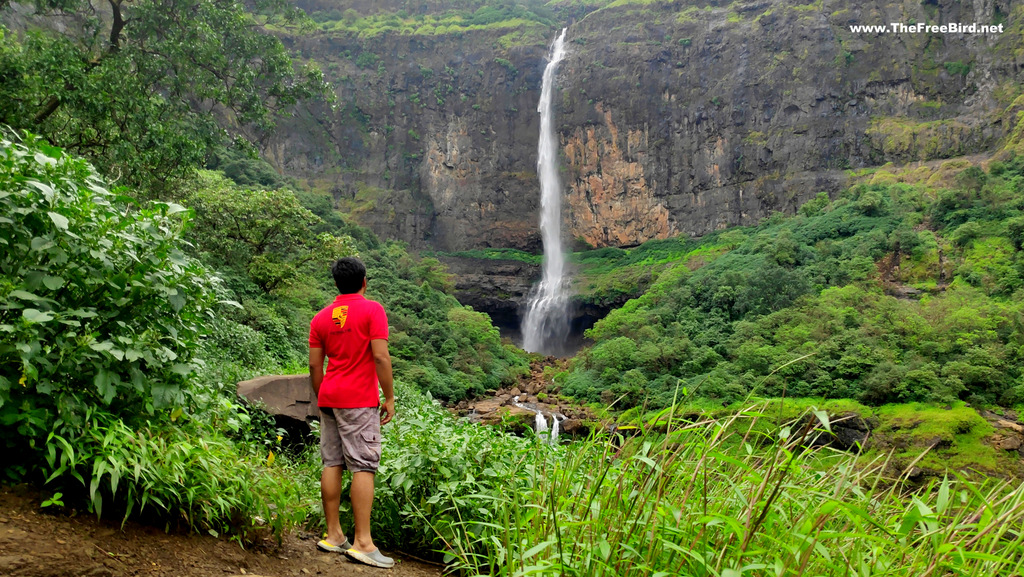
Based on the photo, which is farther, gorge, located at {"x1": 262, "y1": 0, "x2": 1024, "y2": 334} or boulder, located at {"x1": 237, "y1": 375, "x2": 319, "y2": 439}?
gorge, located at {"x1": 262, "y1": 0, "x2": 1024, "y2": 334}

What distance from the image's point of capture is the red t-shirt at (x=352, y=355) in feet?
9.07

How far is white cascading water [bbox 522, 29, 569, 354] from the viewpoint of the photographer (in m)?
33.4

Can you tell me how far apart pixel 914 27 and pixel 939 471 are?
97.1ft

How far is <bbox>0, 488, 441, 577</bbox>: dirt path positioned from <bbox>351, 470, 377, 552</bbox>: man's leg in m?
0.10

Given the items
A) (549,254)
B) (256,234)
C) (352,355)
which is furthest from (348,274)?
(549,254)

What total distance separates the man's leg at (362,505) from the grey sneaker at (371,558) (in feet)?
0.08

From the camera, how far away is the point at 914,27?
31953mm

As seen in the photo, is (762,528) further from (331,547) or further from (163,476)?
(163,476)

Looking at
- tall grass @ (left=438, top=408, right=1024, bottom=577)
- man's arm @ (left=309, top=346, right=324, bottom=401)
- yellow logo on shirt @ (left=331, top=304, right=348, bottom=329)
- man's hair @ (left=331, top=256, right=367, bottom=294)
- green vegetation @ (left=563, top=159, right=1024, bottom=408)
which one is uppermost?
man's hair @ (left=331, top=256, right=367, bottom=294)

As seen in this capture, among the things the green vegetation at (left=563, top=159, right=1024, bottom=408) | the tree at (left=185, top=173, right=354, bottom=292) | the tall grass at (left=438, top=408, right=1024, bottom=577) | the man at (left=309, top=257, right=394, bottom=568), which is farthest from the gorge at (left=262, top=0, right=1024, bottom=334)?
the tall grass at (left=438, top=408, right=1024, bottom=577)

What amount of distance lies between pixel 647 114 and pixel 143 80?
3328 centimetres

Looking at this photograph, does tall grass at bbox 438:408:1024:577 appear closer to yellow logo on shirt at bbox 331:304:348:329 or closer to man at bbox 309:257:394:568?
man at bbox 309:257:394:568

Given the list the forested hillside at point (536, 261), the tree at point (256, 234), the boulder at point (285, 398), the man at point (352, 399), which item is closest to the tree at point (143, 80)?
the forested hillside at point (536, 261)

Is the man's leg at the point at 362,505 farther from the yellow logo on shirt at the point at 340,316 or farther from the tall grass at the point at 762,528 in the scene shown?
the tall grass at the point at 762,528
